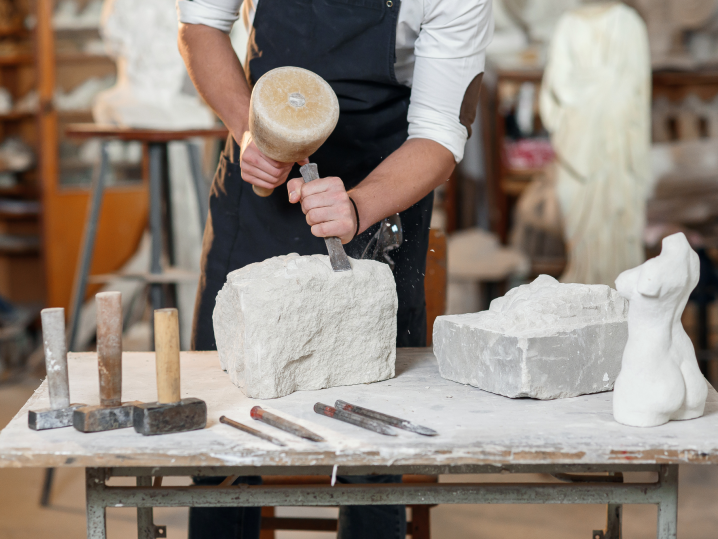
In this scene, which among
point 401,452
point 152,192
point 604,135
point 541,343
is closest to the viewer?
point 401,452

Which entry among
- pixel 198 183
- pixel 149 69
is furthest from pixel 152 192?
pixel 149 69

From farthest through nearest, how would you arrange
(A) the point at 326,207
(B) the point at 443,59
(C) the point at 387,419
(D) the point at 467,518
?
(D) the point at 467,518
(B) the point at 443,59
(A) the point at 326,207
(C) the point at 387,419

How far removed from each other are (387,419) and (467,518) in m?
1.97

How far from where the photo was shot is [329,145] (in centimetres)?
179

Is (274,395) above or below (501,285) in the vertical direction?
above

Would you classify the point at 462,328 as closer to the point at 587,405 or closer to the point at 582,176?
the point at 587,405

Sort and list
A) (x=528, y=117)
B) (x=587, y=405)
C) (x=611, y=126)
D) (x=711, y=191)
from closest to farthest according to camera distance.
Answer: (x=587, y=405) < (x=611, y=126) < (x=711, y=191) < (x=528, y=117)

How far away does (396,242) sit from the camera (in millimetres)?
1734

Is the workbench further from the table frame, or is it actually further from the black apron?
the black apron

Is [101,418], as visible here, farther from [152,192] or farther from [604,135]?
[604,135]

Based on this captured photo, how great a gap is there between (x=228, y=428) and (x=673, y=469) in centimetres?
66

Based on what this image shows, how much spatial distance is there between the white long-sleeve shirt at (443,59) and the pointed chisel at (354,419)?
0.67 metres

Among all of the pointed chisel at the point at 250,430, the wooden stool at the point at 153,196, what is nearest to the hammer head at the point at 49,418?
the pointed chisel at the point at 250,430

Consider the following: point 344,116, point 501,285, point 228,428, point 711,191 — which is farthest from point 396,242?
point 711,191
